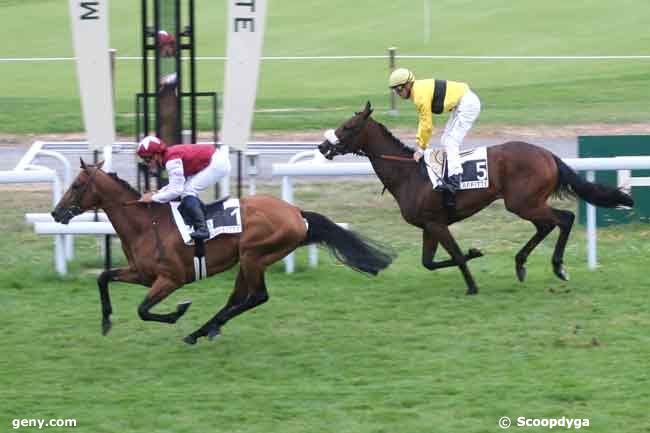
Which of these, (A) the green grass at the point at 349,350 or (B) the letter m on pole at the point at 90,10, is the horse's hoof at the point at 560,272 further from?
(B) the letter m on pole at the point at 90,10

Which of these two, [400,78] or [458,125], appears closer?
[400,78]

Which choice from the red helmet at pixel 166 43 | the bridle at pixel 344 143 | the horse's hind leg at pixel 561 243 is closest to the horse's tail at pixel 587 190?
the horse's hind leg at pixel 561 243

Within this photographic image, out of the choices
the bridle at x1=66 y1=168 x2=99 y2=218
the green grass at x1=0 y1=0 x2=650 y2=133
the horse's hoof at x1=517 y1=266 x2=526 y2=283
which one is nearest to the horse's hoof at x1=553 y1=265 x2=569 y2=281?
the horse's hoof at x1=517 y1=266 x2=526 y2=283

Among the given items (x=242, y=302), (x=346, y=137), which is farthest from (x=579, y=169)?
(x=242, y=302)

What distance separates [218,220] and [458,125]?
2.30 m

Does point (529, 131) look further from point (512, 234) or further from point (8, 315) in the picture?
point (8, 315)

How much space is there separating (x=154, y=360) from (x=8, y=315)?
1550 millimetres

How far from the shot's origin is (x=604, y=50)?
23703 millimetres

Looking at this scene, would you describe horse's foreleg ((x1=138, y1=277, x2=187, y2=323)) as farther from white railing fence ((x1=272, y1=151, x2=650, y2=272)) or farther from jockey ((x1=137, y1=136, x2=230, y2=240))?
white railing fence ((x1=272, y1=151, x2=650, y2=272))

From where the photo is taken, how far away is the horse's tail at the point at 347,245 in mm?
8188

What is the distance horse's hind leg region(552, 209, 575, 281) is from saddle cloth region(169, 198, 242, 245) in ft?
8.30

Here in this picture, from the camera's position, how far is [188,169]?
26.5ft

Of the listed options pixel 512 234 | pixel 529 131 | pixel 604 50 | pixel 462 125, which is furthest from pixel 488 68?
pixel 462 125

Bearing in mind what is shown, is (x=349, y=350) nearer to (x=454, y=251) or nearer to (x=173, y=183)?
(x=173, y=183)
